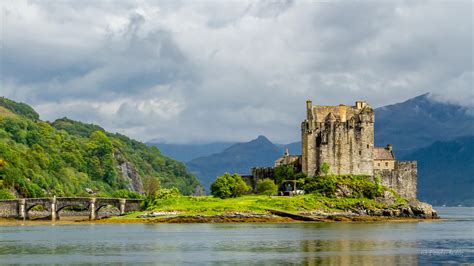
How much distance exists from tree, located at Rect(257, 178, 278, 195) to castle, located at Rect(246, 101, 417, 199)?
5.59 metres

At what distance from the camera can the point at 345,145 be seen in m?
147

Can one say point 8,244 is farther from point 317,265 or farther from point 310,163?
point 310,163

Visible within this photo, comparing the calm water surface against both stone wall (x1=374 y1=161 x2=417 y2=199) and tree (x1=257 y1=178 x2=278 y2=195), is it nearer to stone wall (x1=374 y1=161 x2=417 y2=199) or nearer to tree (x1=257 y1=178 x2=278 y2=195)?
tree (x1=257 y1=178 x2=278 y2=195)

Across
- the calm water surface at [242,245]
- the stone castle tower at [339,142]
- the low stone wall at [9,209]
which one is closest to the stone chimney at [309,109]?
the stone castle tower at [339,142]

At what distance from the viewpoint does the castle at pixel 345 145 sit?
14675cm

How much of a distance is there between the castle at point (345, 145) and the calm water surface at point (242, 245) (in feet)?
66.2

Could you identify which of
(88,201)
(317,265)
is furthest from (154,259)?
(88,201)

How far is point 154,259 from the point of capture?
3004 inches

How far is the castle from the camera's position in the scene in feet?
481

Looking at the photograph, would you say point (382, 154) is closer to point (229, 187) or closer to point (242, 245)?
point (229, 187)

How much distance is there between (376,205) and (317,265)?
245 ft

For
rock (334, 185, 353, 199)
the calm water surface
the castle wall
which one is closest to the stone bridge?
the calm water surface

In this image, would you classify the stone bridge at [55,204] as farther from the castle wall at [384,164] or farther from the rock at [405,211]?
the rock at [405,211]

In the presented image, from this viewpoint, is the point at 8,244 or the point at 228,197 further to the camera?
the point at 228,197
